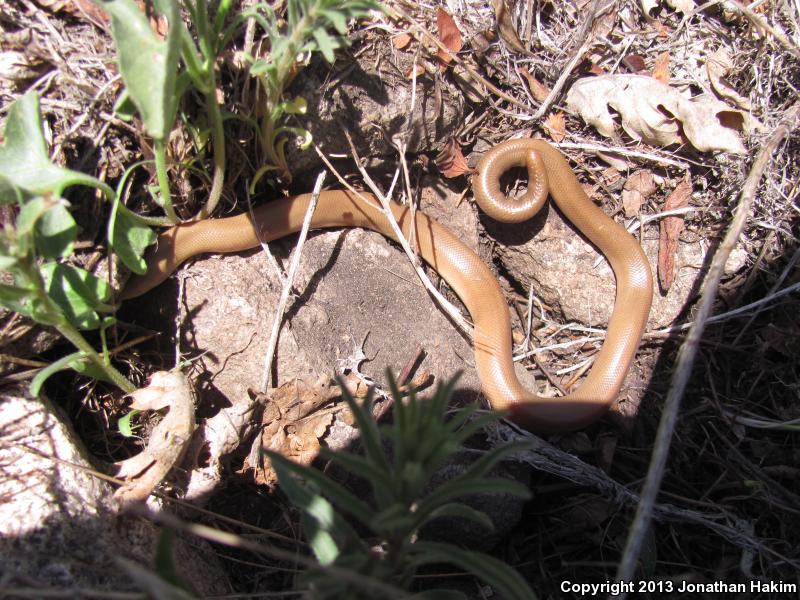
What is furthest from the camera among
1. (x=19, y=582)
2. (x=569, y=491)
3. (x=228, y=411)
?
(x=569, y=491)

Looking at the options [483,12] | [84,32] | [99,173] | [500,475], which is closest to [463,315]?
[500,475]

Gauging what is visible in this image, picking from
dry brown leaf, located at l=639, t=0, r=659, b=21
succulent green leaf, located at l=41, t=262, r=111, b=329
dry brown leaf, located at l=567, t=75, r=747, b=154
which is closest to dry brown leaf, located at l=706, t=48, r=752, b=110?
dry brown leaf, located at l=567, t=75, r=747, b=154

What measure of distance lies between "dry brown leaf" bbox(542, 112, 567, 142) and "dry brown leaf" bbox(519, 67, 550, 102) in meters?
0.14

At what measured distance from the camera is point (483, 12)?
3.64 m

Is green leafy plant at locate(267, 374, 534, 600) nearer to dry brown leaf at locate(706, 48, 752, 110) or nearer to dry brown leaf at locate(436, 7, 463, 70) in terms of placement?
dry brown leaf at locate(436, 7, 463, 70)

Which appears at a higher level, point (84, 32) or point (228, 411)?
point (84, 32)


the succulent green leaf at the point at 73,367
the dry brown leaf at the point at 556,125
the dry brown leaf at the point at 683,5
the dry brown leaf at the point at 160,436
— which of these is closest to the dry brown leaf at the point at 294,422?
the dry brown leaf at the point at 160,436

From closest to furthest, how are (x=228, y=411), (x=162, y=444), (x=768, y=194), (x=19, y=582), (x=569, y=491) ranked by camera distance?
1. (x=19, y=582)
2. (x=162, y=444)
3. (x=228, y=411)
4. (x=569, y=491)
5. (x=768, y=194)

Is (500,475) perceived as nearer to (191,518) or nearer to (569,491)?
(569,491)

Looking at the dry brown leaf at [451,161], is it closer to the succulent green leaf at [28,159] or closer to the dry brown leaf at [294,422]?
the dry brown leaf at [294,422]

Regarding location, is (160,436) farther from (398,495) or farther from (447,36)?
(447,36)

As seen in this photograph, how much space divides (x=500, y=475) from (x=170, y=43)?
2536 millimetres

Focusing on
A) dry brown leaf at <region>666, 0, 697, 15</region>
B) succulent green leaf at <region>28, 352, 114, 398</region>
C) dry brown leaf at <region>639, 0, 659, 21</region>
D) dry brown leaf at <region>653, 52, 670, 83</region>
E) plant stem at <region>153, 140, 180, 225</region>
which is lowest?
succulent green leaf at <region>28, 352, 114, 398</region>

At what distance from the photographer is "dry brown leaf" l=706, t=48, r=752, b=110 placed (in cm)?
370
